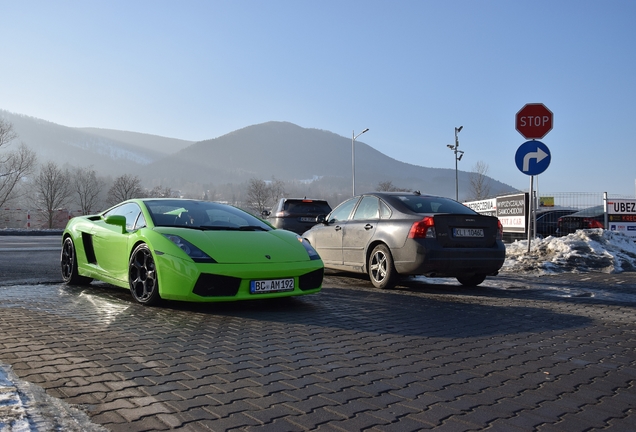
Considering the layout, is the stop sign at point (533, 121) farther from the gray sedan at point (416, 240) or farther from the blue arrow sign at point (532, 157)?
the gray sedan at point (416, 240)

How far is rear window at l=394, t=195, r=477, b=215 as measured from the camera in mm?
8617

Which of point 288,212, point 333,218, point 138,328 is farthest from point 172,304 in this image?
point 288,212

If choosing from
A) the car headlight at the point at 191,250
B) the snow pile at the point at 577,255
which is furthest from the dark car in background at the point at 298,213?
the car headlight at the point at 191,250

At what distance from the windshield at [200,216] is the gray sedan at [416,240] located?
2.08 metres

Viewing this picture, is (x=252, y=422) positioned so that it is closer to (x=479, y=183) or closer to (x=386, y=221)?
(x=386, y=221)

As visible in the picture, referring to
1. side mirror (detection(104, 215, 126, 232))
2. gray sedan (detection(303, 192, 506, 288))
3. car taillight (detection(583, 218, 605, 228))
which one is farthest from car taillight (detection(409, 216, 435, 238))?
car taillight (detection(583, 218, 605, 228))

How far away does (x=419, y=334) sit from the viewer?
5066mm

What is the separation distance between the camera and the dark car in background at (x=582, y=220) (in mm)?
16281

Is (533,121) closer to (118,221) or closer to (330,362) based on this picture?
(118,221)

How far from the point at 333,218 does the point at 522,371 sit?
654 centimetres

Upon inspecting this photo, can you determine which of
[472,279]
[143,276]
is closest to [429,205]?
[472,279]

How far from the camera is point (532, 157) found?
12.1 m

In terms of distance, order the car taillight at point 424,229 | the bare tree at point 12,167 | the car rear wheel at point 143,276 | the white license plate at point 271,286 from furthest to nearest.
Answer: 1. the bare tree at point 12,167
2. the car taillight at point 424,229
3. the car rear wheel at point 143,276
4. the white license plate at point 271,286

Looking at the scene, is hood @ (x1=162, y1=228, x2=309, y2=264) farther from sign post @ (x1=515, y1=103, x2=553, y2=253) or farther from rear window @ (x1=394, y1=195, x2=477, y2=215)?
sign post @ (x1=515, y1=103, x2=553, y2=253)
